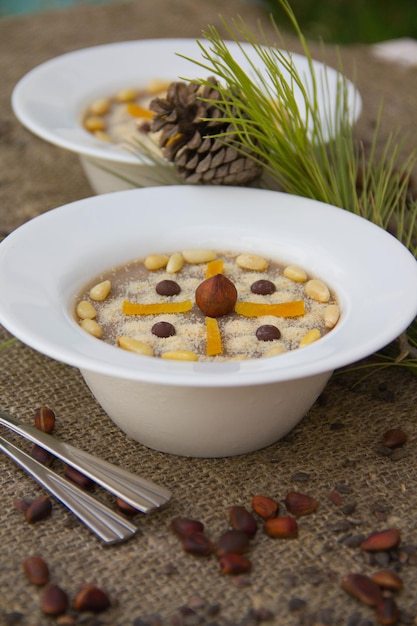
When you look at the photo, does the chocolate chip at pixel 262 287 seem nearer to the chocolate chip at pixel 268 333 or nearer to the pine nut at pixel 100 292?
the chocolate chip at pixel 268 333

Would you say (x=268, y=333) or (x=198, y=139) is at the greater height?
(x=198, y=139)

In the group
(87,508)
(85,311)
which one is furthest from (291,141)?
(87,508)

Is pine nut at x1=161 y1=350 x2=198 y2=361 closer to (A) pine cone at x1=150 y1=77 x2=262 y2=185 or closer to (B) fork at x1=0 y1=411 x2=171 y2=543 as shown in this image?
(B) fork at x1=0 y1=411 x2=171 y2=543

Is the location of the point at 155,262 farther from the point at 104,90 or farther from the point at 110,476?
the point at 104,90

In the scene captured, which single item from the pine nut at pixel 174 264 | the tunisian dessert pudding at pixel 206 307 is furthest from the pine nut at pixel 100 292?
the pine nut at pixel 174 264

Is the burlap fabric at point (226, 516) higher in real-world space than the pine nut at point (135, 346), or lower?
lower
